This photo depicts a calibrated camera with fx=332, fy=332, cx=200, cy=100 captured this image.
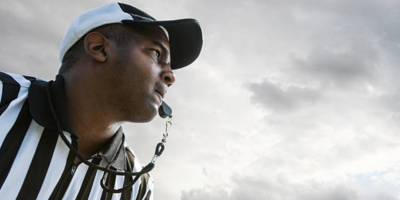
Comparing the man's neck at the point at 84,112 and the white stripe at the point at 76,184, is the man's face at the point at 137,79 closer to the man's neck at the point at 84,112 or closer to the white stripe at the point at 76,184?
the man's neck at the point at 84,112

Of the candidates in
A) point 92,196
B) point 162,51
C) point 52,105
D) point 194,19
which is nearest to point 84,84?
point 52,105

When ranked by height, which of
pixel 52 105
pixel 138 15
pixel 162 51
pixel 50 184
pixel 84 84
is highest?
pixel 138 15

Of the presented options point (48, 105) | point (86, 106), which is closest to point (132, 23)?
point (86, 106)

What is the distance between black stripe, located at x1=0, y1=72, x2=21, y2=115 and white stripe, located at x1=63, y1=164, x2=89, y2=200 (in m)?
0.74

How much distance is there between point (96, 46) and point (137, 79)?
506 mm

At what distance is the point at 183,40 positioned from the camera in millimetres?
3334

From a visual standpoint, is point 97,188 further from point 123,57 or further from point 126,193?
point 123,57

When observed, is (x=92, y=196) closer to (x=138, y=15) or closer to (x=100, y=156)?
(x=100, y=156)

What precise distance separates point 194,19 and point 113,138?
4.39ft

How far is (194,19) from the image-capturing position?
3178 millimetres

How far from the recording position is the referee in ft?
8.13

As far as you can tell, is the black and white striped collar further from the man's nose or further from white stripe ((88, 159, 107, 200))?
the man's nose

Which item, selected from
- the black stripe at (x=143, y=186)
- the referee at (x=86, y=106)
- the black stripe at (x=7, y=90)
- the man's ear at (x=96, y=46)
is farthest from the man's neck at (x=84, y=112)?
the black stripe at (x=143, y=186)

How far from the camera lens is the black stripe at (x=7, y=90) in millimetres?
2467
